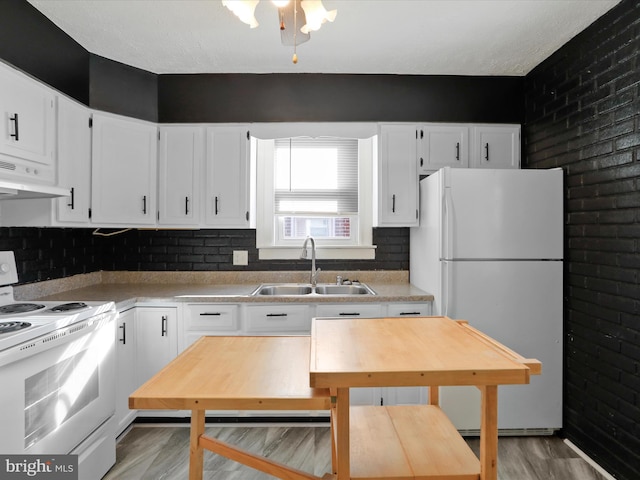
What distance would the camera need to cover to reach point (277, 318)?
2.64 meters

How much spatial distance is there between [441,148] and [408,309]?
1.26 meters

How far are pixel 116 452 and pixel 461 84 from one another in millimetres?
3485

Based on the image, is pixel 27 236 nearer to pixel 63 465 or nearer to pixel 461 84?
pixel 63 465

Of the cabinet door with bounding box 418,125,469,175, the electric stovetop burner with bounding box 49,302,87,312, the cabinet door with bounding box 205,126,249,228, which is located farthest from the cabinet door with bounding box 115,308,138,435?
the cabinet door with bounding box 418,125,469,175

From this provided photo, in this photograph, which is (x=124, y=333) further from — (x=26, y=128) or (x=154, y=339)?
(x=26, y=128)

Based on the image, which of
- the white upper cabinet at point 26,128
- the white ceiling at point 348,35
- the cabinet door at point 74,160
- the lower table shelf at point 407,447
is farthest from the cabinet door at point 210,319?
the white ceiling at point 348,35

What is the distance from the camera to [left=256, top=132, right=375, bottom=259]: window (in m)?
3.30

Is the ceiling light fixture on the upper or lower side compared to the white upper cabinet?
upper

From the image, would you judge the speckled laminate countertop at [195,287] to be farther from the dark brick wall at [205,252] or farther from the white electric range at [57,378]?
the white electric range at [57,378]

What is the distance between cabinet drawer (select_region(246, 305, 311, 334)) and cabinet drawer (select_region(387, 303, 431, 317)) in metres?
0.57

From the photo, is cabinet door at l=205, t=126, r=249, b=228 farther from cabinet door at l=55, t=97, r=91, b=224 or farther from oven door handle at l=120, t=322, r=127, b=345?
oven door handle at l=120, t=322, r=127, b=345

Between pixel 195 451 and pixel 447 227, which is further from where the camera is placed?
pixel 447 227

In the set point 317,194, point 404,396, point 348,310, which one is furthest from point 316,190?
point 404,396

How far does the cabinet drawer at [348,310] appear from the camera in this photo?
2.63m
